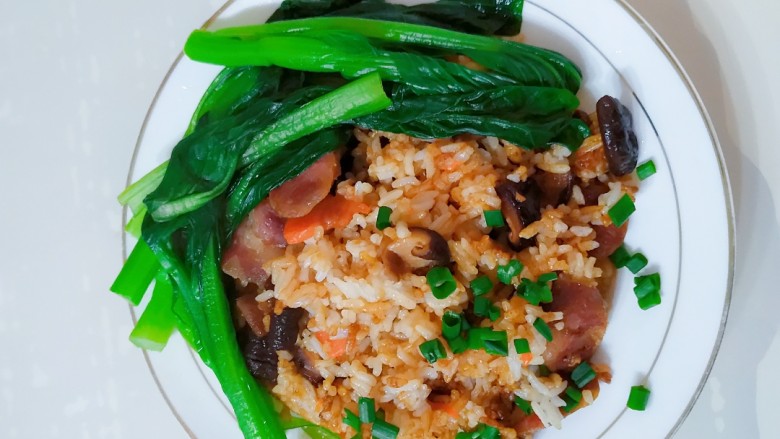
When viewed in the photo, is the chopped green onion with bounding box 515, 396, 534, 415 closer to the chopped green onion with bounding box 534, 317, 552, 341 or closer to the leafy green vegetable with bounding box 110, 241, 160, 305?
the chopped green onion with bounding box 534, 317, 552, 341

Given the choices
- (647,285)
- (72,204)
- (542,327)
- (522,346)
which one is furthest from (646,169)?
(72,204)

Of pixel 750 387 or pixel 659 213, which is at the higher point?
pixel 659 213

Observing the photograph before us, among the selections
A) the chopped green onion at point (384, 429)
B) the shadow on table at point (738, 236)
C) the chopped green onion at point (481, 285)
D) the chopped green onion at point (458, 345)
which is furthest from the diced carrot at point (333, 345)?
the shadow on table at point (738, 236)

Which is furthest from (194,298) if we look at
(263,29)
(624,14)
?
(624,14)

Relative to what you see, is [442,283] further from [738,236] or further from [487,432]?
[738,236]

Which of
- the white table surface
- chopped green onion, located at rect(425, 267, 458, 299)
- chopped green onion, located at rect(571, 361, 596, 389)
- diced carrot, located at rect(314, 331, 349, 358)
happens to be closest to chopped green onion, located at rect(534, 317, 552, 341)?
chopped green onion, located at rect(571, 361, 596, 389)

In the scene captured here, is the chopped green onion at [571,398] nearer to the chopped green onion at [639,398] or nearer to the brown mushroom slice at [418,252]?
the chopped green onion at [639,398]

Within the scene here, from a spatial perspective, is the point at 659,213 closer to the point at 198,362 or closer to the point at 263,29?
the point at 263,29
